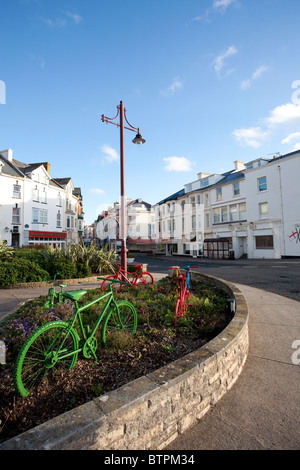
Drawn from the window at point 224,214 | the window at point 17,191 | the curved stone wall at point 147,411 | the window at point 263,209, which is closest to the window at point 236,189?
the window at point 224,214

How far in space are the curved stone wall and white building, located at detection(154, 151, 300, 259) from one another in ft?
79.0

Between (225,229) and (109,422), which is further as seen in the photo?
(225,229)

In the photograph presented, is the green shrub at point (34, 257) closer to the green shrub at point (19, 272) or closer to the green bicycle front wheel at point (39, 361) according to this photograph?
the green shrub at point (19, 272)

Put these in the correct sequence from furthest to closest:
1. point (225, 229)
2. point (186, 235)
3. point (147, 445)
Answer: point (186, 235) < point (225, 229) < point (147, 445)

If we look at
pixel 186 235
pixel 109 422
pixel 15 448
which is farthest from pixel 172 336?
pixel 186 235

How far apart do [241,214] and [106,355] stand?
1128 inches

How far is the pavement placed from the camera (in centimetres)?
229

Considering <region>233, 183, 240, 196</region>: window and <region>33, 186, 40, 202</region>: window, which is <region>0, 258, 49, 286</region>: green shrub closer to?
<region>33, 186, 40, 202</region>: window

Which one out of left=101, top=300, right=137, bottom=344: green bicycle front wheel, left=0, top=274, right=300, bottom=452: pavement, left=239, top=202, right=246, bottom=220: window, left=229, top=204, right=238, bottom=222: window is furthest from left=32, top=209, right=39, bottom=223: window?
left=0, top=274, right=300, bottom=452: pavement

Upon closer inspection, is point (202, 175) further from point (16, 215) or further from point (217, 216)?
point (16, 215)

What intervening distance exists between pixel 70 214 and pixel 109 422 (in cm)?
3748

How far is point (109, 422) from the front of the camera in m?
1.91

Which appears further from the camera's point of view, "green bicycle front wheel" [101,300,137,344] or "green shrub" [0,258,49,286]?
"green shrub" [0,258,49,286]

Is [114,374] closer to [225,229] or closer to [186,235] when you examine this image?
[225,229]
